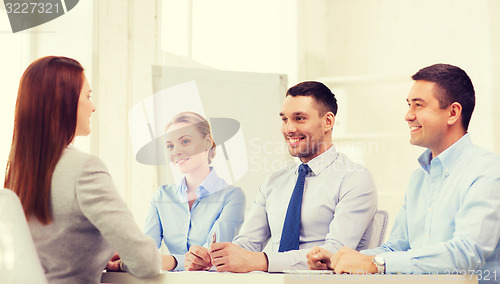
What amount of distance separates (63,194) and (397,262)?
854 millimetres

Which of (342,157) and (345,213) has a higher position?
(342,157)

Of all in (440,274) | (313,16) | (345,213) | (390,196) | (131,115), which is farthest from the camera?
(313,16)

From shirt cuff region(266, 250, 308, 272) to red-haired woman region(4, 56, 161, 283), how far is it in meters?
0.41

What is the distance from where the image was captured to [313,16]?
4824 mm

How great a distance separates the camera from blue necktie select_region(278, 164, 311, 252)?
6.99ft

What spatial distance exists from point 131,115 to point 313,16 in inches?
73.4

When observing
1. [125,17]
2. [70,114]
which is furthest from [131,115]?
[70,114]

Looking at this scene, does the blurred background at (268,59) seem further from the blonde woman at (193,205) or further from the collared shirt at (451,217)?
the collared shirt at (451,217)

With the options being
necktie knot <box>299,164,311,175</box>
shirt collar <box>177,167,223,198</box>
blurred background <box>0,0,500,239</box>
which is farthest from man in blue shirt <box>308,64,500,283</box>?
blurred background <box>0,0,500,239</box>

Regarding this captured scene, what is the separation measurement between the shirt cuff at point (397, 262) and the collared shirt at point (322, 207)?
405 mm

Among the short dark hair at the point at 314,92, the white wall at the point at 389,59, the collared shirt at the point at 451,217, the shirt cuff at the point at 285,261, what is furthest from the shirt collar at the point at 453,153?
the white wall at the point at 389,59

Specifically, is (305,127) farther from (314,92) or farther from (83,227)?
(83,227)

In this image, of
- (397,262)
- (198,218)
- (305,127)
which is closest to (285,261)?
(397,262)

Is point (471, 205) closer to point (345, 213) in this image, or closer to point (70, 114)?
point (345, 213)
